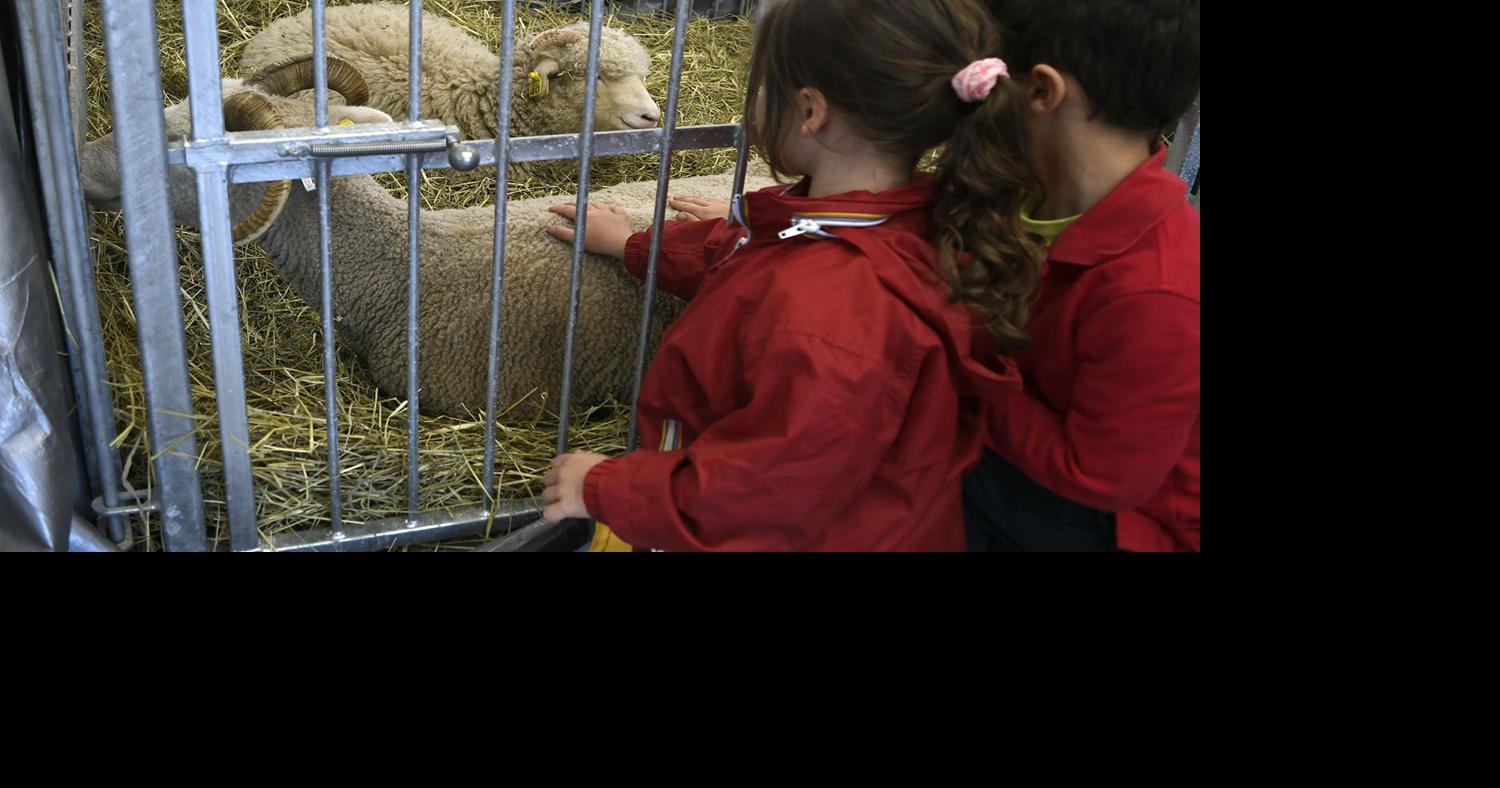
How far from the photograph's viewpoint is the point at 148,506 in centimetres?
225

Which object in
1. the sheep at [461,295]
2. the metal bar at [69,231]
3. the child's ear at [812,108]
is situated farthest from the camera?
the sheep at [461,295]

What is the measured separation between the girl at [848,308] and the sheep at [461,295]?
3.24 ft

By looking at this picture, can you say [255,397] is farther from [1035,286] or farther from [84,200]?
[1035,286]

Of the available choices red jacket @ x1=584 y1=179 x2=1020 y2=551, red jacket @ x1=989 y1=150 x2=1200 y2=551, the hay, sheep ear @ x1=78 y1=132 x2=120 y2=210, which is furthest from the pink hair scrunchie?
sheep ear @ x1=78 y1=132 x2=120 y2=210

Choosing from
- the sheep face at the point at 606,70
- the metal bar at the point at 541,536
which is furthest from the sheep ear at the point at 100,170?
the sheep face at the point at 606,70

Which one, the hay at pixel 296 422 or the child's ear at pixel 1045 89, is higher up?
the child's ear at pixel 1045 89

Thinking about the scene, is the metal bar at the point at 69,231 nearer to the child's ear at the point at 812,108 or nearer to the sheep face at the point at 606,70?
the child's ear at the point at 812,108

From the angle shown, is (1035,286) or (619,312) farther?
(619,312)

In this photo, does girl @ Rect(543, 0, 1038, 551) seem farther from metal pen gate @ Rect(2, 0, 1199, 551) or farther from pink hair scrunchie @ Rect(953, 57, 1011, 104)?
metal pen gate @ Rect(2, 0, 1199, 551)

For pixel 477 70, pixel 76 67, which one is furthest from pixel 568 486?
pixel 477 70

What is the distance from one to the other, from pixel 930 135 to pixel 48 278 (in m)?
1.59

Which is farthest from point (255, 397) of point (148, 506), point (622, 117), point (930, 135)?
point (930, 135)

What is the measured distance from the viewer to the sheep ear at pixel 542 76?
373cm

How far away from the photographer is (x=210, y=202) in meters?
1.85
